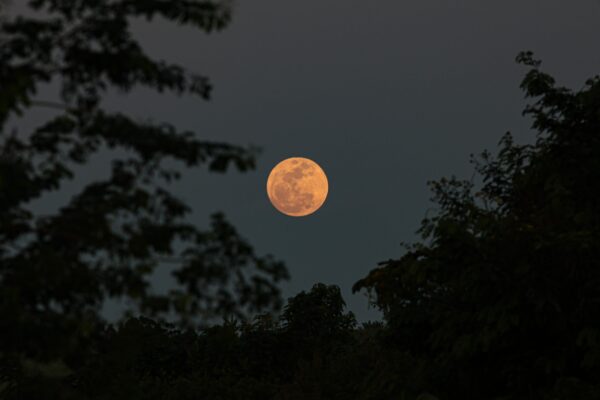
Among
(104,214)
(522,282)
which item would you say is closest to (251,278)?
(104,214)

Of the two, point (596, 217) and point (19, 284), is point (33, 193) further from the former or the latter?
point (596, 217)

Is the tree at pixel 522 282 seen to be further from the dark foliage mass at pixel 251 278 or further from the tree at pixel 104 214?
the tree at pixel 104 214

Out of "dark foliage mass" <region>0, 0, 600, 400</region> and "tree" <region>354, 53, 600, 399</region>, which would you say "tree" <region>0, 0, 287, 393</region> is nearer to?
"dark foliage mass" <region>0, 0, 600, 400</region>

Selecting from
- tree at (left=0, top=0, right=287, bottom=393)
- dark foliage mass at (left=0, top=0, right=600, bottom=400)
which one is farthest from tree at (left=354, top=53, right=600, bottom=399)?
tree at (left=0, top=0, right=287, bottom=393)

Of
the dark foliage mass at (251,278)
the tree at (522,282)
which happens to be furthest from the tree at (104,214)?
the tree at (522,282)

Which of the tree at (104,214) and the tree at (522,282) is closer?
the tree at (104,214)

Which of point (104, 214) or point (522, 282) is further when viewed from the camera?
point (522, 282)

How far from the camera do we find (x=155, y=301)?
35.4 feet

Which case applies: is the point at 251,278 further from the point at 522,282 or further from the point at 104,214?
the point at 522,282

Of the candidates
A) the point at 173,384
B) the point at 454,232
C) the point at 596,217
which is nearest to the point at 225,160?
the point at 454,232

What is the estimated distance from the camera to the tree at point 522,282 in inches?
782

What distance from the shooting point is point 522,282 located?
19984mm

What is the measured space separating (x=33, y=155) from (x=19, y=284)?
188cm

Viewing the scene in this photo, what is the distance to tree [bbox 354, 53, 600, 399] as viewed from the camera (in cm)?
1986
